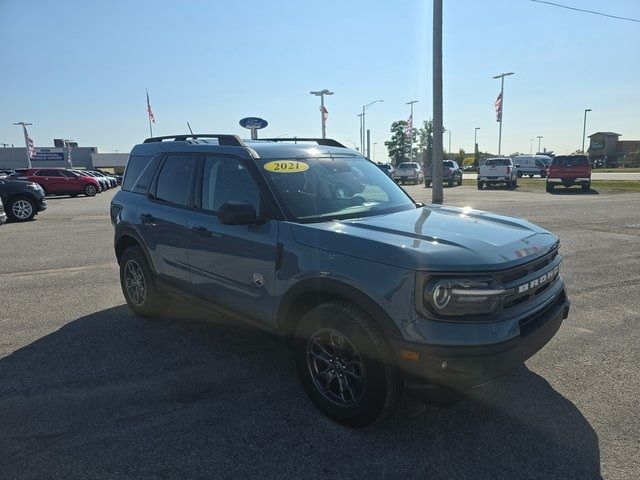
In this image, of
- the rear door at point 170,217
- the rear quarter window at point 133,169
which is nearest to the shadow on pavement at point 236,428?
the rear door at point 170,217

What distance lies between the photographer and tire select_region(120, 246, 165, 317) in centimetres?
495

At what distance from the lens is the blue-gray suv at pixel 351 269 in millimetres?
2586

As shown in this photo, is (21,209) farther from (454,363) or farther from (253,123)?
(454,363)

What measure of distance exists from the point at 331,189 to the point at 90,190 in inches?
1159

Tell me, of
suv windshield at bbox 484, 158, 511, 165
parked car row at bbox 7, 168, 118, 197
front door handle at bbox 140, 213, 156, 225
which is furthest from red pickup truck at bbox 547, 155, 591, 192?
parked car row at bbox 7, 168, 118, 197

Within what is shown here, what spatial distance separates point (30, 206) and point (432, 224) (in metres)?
15.1

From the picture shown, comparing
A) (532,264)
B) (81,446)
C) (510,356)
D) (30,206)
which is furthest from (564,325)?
(30,206)

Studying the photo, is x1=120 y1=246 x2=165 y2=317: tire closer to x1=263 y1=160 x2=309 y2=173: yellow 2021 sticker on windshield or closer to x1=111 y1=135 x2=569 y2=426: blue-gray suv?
x1=111 y1=135 x2=569 y2=426: blue-gray suv

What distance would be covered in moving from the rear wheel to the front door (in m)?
13.2

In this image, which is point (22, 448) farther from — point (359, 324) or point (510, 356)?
point (510, 356)

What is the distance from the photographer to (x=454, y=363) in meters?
2.52

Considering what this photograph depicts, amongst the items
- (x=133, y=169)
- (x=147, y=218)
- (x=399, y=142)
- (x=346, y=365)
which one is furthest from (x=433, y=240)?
(x=399, y=142)

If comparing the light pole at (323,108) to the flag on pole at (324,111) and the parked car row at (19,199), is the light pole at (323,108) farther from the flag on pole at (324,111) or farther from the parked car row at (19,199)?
the parked car row at (19,199)

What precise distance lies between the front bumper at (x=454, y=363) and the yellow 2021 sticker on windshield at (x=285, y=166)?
1.72 meters
